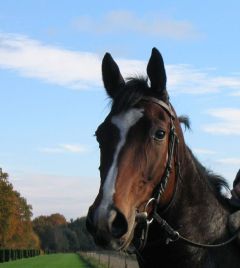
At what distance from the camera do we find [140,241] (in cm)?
483

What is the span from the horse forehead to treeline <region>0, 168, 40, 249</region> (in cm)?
10618

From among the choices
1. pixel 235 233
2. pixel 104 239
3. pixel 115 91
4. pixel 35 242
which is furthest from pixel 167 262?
pixel 35 242

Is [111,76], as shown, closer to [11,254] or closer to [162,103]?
[162,103]

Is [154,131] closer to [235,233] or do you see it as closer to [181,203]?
[181,203]

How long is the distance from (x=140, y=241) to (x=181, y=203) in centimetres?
61

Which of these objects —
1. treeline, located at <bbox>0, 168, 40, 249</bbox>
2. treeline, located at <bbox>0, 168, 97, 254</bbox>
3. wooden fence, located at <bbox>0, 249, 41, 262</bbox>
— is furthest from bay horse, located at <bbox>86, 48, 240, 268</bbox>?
treeline, located at <bbox>0, 168, 40, 249</bbox>

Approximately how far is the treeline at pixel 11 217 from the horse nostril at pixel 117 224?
107 m

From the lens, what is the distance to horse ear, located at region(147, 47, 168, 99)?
16.5 feet

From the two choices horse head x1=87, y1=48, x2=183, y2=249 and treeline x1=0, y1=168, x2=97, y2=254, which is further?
treeline x1=0, y1=168, x2=97, y2=254

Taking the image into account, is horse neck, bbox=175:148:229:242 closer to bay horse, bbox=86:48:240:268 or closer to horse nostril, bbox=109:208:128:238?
bay horse, bbox=86:48:240:268

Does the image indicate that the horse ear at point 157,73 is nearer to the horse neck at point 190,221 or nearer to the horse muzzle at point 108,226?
the horse neck at point 190,221

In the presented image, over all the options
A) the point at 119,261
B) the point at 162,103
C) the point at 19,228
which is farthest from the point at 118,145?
the point at 19,228

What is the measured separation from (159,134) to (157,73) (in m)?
0.51

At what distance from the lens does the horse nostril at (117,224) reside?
429cm
